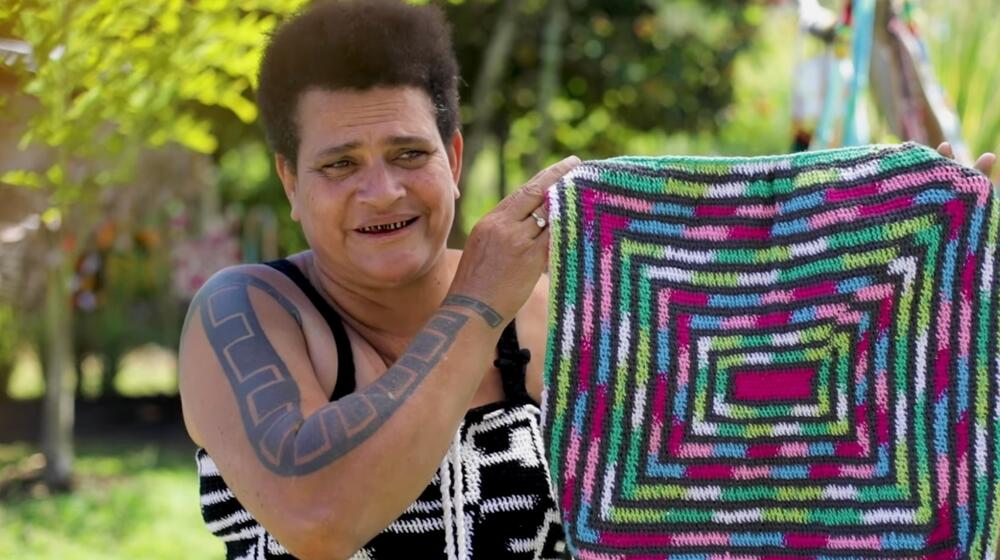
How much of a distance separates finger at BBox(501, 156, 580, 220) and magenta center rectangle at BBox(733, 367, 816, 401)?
1.28 feet

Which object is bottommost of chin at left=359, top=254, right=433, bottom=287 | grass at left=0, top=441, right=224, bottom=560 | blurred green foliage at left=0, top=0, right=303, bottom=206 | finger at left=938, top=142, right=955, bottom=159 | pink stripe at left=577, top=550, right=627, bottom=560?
grass at left=0, top=441, right=224, bottom=560

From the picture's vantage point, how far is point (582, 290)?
1.78 metres

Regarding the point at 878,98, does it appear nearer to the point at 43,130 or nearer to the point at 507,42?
the point at 43,130

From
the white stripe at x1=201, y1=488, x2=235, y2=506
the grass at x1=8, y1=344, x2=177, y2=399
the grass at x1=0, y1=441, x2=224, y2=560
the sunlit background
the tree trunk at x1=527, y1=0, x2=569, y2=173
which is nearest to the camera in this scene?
the white stripe at x1=201, y1=488, x2=235, y2=506

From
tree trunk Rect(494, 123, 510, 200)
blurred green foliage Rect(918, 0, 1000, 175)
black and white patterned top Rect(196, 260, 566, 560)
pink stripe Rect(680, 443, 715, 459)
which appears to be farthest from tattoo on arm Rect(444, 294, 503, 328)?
tree trunk Rect(494, 123, 510, 200)

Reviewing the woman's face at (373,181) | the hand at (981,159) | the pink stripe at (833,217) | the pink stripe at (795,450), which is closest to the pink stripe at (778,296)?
the pink stripe at (833,217)

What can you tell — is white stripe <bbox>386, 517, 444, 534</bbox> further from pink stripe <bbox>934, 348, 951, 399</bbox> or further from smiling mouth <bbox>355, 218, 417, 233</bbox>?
pink stripe <bbox>934, 348, 951, 399</bbox>

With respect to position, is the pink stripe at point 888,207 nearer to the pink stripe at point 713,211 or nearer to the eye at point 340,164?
the pink stripe at point 713,211

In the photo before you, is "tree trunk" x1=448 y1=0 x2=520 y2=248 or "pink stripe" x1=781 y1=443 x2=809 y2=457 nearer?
"pink stripe" x1=781 y1=443 x2=809 y2=457

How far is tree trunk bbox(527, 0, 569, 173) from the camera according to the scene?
7.05 meters

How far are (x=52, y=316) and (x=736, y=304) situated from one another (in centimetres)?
472

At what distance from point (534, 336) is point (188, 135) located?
157 centimetres

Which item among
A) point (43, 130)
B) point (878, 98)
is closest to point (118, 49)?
point (43, 130)

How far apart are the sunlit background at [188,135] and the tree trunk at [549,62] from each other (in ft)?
0.06
